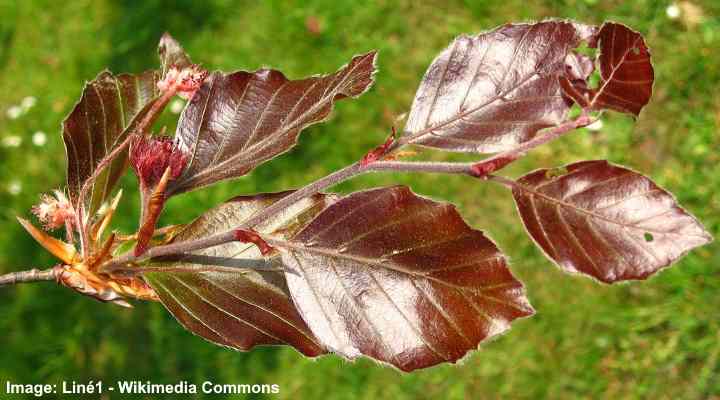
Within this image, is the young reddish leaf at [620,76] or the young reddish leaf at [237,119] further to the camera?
the young reddish leaf at [237,119]

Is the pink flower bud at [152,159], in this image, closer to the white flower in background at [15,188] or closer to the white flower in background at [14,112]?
the white flower in background at [15,188]

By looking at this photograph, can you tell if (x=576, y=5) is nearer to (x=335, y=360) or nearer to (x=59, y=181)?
(x=335, y=360)

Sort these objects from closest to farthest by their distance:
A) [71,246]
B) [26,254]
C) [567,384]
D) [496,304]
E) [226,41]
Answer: [496,304] < [71,246] < [567,384] < [26,254] < [226,41]

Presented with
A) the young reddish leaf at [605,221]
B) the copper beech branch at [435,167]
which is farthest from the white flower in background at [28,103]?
the young reddish leaf at [605,221]

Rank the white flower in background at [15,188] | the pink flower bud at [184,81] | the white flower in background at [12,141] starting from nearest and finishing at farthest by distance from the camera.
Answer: the pink flower bud at [184,81] < the white flower in background at [15,188] < the white flower in background at [12,141]

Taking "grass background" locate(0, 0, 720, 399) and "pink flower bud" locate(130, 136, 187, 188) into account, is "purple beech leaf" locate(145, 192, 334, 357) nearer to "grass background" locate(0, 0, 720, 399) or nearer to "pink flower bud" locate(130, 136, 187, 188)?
"pink flower bud" locate(130, 136, 187, 188)

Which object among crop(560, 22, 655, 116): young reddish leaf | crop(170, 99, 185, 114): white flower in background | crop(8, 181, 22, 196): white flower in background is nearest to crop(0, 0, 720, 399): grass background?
crop(8, 181, 22, 196): white flower in background

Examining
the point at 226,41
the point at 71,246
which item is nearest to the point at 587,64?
the point at 71,246
